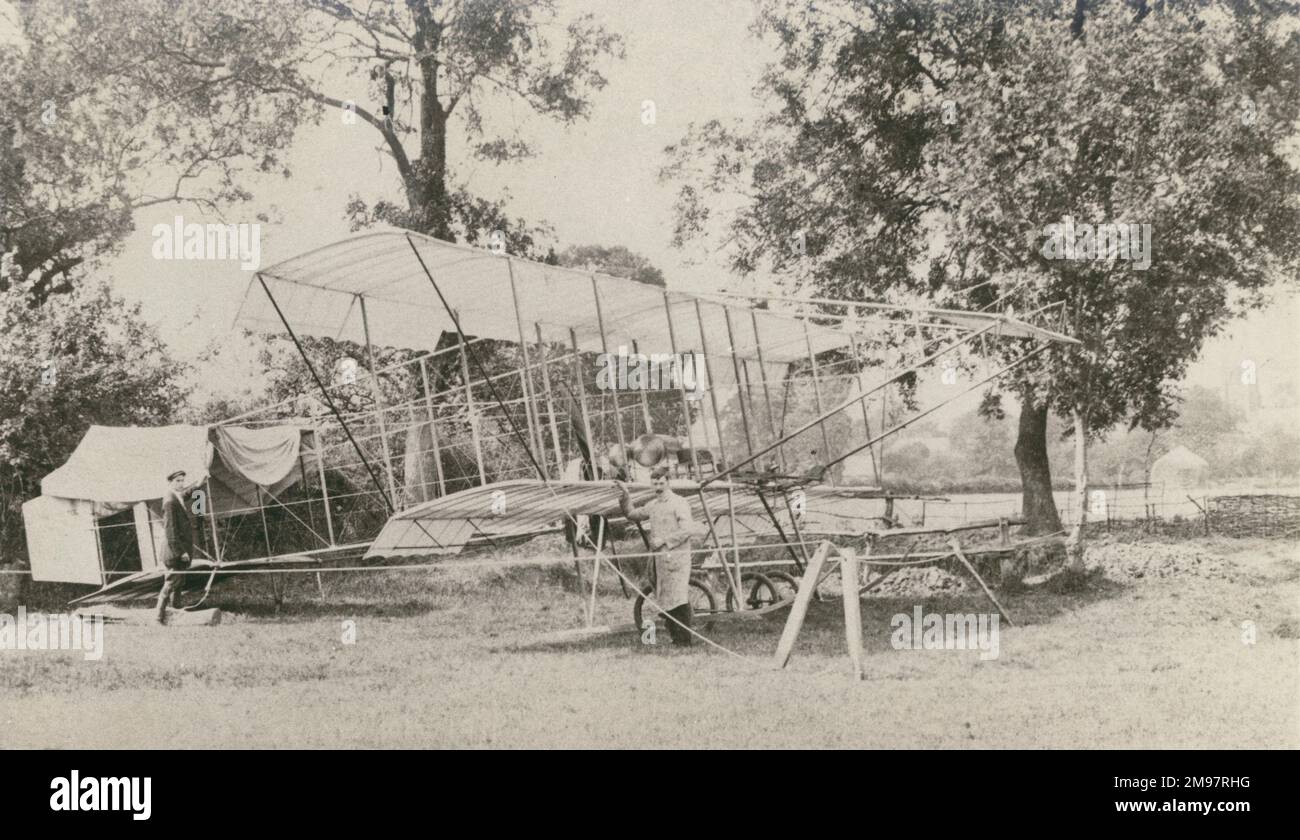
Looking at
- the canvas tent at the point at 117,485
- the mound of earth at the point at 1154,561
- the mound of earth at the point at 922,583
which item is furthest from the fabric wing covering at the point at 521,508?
the mound of earth at the point at 1154,561

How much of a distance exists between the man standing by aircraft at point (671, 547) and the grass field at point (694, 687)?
299mm

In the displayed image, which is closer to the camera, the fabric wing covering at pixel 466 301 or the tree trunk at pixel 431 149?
the fabric wing covering at pixel 466 301

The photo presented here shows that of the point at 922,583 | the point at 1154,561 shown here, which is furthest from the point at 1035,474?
the point at 922,583

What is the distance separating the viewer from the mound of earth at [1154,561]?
840 centimetres

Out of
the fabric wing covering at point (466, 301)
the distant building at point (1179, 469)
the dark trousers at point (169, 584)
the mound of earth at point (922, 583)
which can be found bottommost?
the mound of earth at point (922, 583)

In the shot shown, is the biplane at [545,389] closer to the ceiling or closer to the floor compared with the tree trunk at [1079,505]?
closer to the ceiling

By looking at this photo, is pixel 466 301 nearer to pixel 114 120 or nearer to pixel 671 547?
pixel 671 547

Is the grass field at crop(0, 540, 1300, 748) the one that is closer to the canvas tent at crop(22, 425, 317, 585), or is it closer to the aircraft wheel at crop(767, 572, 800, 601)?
the aircraft wheel at crop(767, 572, 800, 601)

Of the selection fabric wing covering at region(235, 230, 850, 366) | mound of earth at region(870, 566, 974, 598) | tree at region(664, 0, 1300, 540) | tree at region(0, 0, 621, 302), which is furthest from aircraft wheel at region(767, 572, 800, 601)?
tree at region(0, 0, 621, 302)

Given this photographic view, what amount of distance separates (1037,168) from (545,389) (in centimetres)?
471

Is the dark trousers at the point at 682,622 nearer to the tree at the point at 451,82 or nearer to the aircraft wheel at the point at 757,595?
the aircraft wheel at the point at 757,595

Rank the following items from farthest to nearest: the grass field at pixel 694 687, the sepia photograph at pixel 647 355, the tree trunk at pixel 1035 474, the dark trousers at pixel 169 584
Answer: the tree trunk at pixel 1035 474, the dark trousers at pixel 169 584, the sepia photograph at pixel 647 355, the grass field at pixel 694 687

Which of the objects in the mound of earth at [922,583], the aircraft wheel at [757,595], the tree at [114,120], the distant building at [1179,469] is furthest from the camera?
the distant building at [1179,469]
